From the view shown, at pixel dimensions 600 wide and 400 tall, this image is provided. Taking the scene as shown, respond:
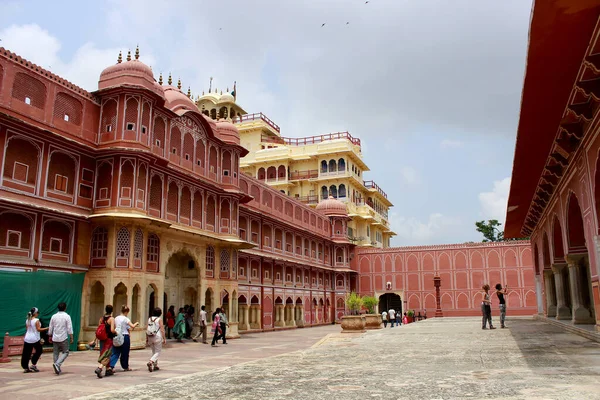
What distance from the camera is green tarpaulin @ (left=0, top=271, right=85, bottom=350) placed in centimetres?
1455

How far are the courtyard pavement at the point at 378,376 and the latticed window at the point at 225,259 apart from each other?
11.3 meters

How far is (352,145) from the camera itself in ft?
166

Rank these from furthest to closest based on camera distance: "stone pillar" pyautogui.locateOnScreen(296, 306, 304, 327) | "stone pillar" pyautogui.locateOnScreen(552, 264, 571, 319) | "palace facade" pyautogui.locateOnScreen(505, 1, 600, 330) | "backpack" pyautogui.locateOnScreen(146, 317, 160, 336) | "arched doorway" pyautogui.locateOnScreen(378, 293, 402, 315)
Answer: "arched doorway" pyautogui.locateOnScreen(378, 293, 402, 315), "stone pillar" pyautogui.locateOnScreen(296, 306, 304, 327), "stone pillar" pyautogui.locateOnScreen(552, 264, 571, 319), "backpack" pyautogui.locateOnScreen(146, 317, 160, 336), "palace facade" pyautogui.locateOnScreen(505, 1, 600, 330)

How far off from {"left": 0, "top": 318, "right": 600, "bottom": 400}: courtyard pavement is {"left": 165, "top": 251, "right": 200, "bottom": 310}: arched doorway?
9.79m

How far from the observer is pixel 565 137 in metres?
12.5

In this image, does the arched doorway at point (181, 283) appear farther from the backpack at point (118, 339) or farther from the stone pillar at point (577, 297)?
the stone pillar at point (577, 297)

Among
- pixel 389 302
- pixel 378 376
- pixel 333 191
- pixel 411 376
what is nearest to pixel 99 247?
pixel 378 376

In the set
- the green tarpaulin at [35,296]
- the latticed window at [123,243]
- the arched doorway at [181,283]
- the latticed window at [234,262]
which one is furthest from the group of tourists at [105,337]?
the latticed window at [234,262]

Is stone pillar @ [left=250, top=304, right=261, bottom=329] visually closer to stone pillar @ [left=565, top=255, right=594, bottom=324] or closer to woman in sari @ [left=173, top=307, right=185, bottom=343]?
woman in sari @ [left=173, top=307, right=185, bottom=343]

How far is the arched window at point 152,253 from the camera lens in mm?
19578

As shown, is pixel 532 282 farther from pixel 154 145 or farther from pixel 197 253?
pixel 154 145

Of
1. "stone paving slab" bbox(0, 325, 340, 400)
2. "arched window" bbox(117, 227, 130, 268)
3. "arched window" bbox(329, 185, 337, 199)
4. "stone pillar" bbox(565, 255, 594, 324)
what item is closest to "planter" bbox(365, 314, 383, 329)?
"stone paving slab" bbox(0, 325, 340, 400)

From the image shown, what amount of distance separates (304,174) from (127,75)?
1276 inches

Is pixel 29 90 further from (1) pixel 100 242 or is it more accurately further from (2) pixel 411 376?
(2) pixel 411 376
